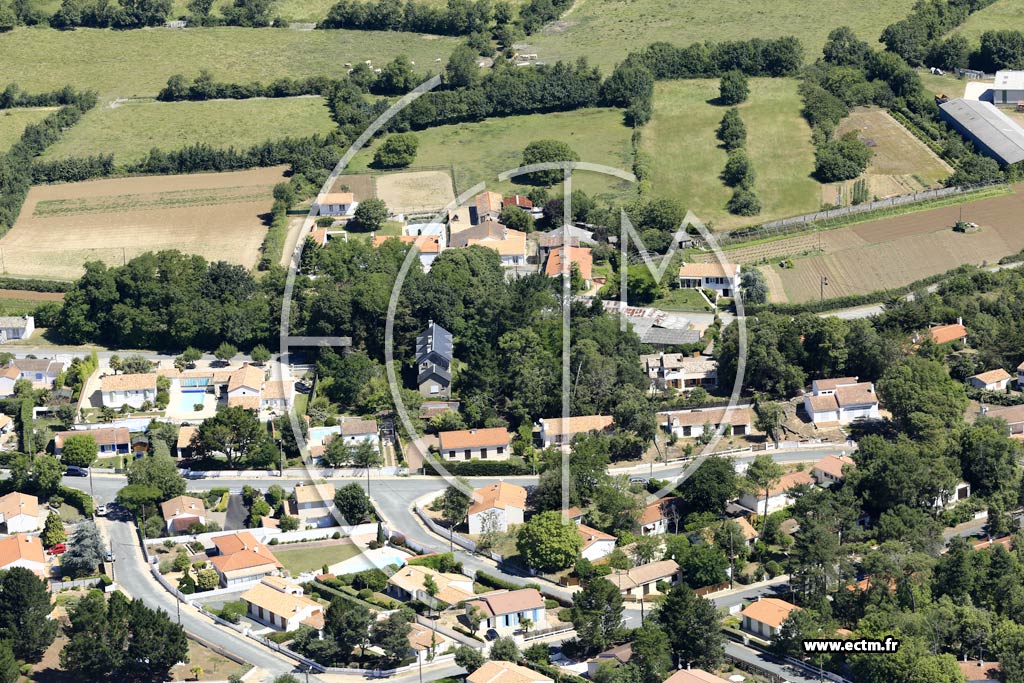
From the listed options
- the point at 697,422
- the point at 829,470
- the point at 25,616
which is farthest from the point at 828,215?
the point at 25,616

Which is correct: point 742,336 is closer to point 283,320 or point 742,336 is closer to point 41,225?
point 283,320

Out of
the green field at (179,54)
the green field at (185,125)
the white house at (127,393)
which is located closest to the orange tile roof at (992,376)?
the white house at (127,393)

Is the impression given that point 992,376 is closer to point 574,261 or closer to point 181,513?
point 574,261

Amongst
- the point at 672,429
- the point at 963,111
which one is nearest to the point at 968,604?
the point at 672,429

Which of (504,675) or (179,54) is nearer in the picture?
(504,675)

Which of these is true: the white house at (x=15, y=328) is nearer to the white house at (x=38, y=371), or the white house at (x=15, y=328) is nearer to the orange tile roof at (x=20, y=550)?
the white house at (x=38, y=371)

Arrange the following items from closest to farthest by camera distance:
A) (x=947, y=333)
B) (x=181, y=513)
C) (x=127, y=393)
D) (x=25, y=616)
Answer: (x=25, y=616), (x=181, y=513), (x=127, y=393), (x=947, y=333)

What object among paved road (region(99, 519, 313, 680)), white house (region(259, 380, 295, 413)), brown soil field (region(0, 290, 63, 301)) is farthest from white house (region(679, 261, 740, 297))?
paved road (region(99, 519, 313, 680))
